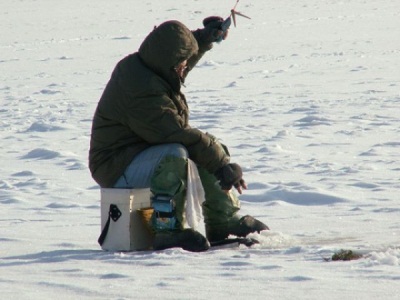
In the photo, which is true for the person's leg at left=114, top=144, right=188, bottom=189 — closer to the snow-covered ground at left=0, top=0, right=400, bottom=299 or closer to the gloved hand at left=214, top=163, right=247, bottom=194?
the gloved hand at left=214, top=163, right=247, bottom=194

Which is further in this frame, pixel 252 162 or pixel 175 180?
pixel 252 162

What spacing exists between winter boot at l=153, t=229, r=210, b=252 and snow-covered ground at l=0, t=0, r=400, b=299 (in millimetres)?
145

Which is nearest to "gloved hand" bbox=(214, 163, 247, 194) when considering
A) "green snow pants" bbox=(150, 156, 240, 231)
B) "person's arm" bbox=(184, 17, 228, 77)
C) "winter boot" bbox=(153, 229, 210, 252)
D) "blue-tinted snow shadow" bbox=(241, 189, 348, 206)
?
"green snow pants" bbox=(150, 156, 240, 231)

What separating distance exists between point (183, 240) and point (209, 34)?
1.31m

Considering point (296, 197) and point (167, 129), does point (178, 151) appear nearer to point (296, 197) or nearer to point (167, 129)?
point (167, 129)

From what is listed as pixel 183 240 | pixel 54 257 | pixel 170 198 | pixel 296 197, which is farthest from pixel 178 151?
pixel 296 197

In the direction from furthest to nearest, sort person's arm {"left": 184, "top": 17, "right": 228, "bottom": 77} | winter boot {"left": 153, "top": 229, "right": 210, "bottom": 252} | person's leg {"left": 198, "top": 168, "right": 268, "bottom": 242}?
person's arm {"left": 184, "top": 17, "right": 228, "bottom": 77} < person's leg {"left": 198, "top": 168, "right": 268, "bottom": 242} < winter boot {"left": 153, "top": 229, "right": 210, "bottom": 252}

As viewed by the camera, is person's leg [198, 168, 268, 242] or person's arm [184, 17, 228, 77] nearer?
person's leg [198, 168, 268, 242]

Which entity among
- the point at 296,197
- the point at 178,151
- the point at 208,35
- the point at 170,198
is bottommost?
the point at 296,197

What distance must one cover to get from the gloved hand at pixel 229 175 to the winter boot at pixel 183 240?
0.28 meters

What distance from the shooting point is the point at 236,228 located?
17.2 feet

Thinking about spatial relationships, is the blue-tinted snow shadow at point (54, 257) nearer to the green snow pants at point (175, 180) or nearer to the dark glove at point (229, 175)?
the green snow pants at point (175, 180)

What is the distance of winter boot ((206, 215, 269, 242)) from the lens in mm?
5242

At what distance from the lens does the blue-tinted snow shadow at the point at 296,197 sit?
661 cm
